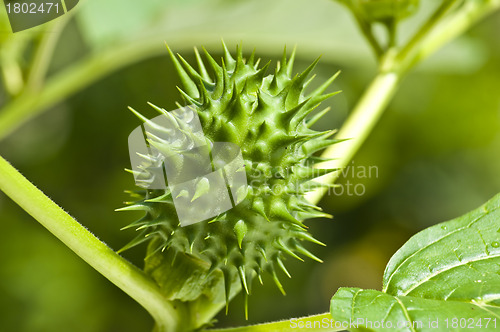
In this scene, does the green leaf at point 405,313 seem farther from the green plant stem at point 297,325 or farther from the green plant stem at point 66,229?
the green plant stem at point 66,229

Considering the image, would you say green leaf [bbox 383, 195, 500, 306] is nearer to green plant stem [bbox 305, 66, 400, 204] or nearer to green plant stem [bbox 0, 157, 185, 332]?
green plant stem [bbox 305, 66, 400, 204]

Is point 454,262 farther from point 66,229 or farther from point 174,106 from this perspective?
point 174,106

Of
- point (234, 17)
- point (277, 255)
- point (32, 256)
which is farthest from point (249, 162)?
point (32, 256)

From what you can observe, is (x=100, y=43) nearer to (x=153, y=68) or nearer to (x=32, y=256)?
(x=153, y=68)

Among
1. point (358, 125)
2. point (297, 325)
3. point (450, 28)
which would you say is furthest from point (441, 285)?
point (450, 28)

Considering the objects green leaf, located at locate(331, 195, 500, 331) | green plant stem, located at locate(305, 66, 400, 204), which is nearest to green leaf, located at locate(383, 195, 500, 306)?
green leaf, located at locate(331, 195, 500, 331)

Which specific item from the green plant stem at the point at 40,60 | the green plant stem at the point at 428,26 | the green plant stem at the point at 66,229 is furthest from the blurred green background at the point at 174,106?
the green plant stem at the point at 66,229
